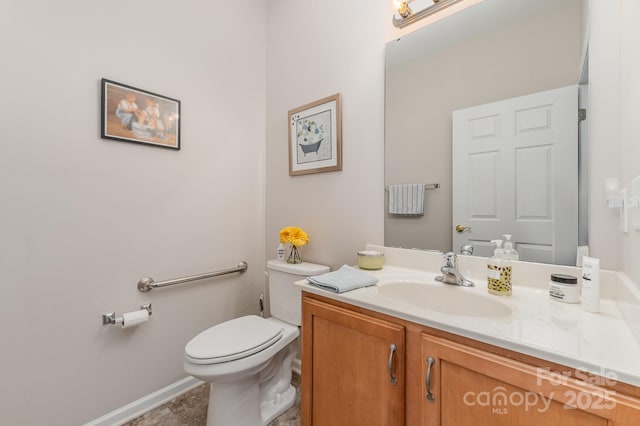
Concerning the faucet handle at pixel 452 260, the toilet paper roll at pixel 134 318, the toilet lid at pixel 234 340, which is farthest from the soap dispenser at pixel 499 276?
the toilet paper roll at pixel 134 318

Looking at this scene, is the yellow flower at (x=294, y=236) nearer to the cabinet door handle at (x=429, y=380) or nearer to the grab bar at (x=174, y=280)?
the grab bar at (x=174, y=280)

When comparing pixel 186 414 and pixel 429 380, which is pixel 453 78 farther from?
pixel 186 414

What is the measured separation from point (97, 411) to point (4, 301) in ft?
2.22

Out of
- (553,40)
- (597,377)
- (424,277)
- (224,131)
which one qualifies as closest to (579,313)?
(597,377)

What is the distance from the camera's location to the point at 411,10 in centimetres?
135

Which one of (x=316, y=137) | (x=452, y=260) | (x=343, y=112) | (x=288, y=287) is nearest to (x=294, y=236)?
(x=288, y=287)

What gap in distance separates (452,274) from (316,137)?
3.68 feet

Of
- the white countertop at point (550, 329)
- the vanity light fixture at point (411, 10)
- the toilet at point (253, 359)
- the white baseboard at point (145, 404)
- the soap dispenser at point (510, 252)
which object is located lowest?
the white baseboard at point (145, 404)

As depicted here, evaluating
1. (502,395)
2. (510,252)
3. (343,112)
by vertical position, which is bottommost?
(502,395)

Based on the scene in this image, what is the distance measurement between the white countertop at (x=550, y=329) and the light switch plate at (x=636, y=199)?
10.4 inches

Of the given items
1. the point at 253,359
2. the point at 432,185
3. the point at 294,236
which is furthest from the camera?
the point at 294,236

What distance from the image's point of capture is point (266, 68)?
2094mm

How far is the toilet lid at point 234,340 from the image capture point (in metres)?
1.17

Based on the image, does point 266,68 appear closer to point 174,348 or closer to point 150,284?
point 150,284
